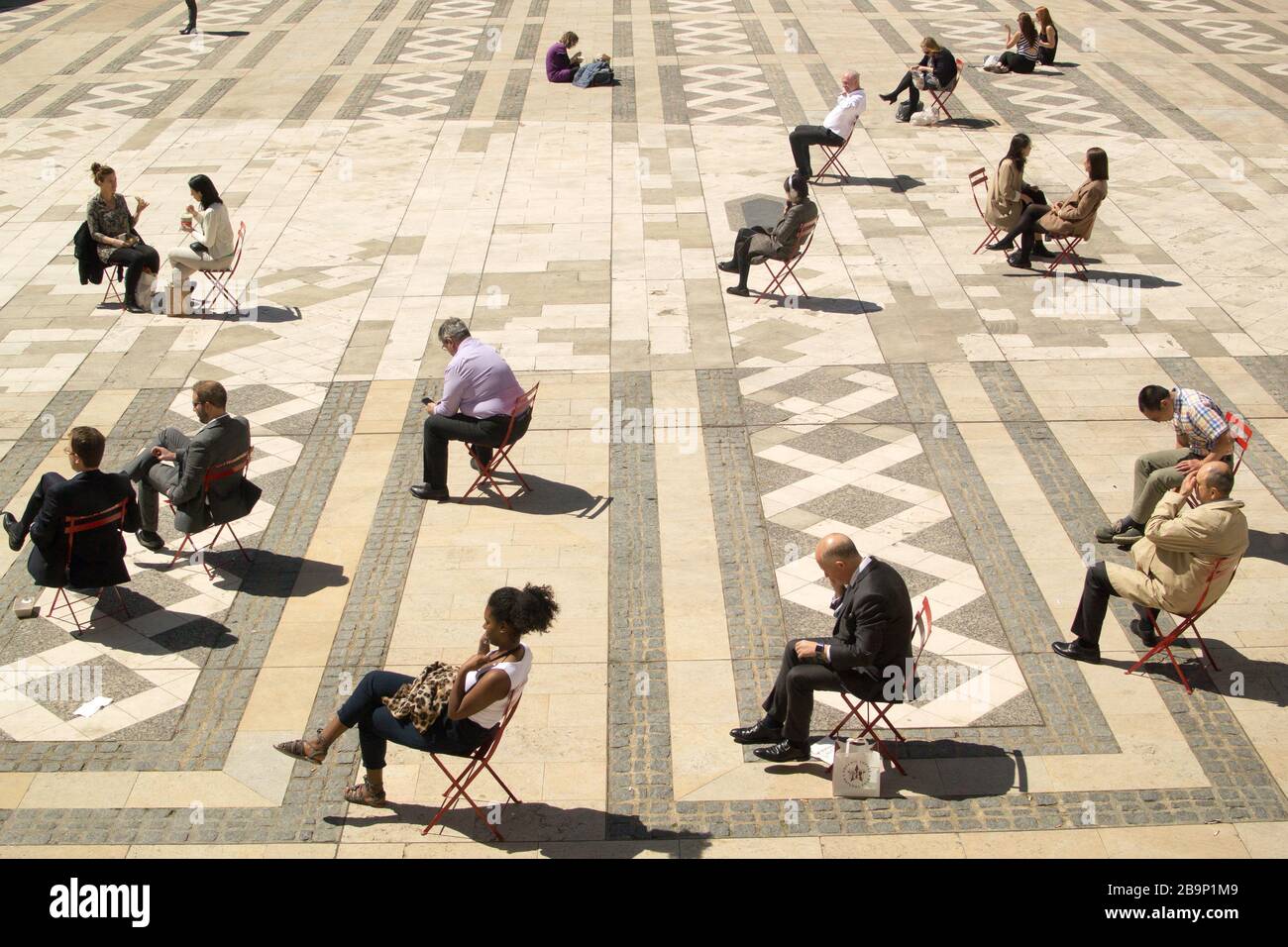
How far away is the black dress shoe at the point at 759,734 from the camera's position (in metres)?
7.88

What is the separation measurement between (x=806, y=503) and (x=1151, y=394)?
2713 millimetres

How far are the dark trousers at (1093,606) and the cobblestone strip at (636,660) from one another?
107 inches

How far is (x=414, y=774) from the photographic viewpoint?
7.73m

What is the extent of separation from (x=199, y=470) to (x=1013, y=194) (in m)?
10.2

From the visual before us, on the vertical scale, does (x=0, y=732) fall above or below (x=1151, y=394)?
below

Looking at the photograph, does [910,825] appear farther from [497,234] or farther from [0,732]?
[497,234]

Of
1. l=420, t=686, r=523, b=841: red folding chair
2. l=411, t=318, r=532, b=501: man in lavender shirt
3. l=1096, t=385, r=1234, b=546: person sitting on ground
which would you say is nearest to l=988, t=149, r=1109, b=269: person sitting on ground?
l=1096, t=385, r=1234, b=546: person sitting on ground

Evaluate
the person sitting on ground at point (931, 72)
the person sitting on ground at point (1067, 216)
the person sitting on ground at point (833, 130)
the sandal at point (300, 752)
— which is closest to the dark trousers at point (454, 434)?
the sandal at point (300, 752)

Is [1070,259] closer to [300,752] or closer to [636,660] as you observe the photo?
[636,660]

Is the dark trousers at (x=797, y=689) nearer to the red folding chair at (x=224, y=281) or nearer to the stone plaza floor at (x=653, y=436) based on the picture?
the stone plaza floor at (x=653, y=436)

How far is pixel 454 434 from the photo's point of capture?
35.0 ft

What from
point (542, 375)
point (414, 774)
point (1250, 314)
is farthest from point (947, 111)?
point (414, 774)
